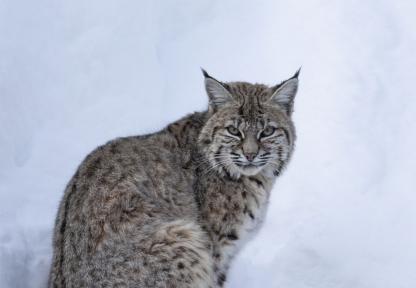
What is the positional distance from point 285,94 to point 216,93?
577 millimetres

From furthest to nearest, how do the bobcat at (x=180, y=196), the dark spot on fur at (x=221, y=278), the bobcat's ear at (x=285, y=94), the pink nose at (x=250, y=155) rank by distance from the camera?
the bobcat's ear at (x=285, y=94)
the dark spot on fur at (x=221, y=278)
the pink nose at (x=250, y=155)
the bobcat at (x=180, y=196)

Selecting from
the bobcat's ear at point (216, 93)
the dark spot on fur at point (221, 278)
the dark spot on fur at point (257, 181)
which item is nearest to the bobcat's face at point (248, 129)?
the bobcat's ear at point (216, 93)

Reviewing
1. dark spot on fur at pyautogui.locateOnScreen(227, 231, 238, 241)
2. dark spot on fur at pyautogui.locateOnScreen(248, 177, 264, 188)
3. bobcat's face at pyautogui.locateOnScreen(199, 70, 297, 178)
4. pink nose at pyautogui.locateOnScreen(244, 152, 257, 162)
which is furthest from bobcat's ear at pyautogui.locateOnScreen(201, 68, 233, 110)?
dark spot on fur at pyautogui.locateOnScreen(227, 231, 238, 241)

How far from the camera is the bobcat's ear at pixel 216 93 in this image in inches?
226

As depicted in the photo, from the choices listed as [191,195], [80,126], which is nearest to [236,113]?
[191,195]

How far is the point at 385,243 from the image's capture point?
7031mm

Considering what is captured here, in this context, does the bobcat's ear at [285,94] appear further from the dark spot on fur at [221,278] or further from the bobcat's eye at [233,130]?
the dark spot on fur at [221,278]

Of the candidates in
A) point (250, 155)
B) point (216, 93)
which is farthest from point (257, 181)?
point (216, 93)

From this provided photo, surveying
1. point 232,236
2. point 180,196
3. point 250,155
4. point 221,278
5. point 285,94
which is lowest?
point 221,278

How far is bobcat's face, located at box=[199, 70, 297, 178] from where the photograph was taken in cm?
563

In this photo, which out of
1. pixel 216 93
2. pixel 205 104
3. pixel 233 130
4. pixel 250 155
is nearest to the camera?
pixel 250 155

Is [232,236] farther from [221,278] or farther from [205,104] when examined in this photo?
[205,104]

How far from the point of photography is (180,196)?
18.3 ft

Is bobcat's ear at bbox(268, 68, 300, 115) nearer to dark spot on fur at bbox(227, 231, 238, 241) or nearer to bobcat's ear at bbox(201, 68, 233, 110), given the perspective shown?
bobcat's ear at bbox(201, 68, 233, 110)
